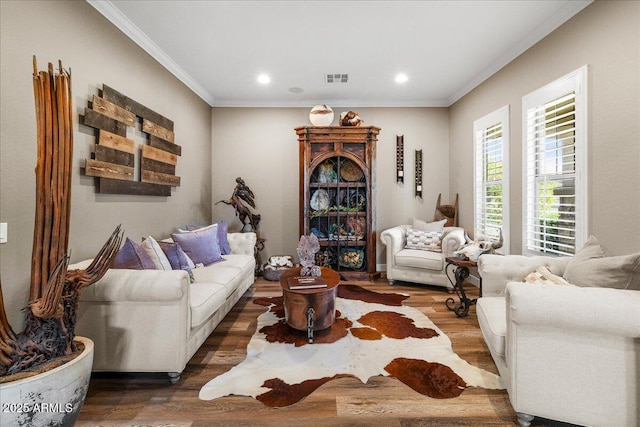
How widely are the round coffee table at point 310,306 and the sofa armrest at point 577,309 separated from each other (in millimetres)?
1368

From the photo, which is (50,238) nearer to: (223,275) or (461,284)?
(223,275)

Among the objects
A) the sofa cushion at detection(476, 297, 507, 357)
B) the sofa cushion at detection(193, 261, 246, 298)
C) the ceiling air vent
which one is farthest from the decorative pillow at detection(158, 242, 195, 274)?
the ceiling air vent

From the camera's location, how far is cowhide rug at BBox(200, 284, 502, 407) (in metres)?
1.96

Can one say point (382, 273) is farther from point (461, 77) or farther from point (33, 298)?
point (33, 298)

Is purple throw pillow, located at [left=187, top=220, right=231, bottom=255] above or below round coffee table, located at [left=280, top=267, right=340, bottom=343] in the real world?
above

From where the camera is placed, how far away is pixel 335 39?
3.06m

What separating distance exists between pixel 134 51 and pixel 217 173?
2.27m

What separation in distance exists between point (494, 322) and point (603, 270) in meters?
0.68

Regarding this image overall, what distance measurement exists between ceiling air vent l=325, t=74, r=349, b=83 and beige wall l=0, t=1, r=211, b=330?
1.96 meters

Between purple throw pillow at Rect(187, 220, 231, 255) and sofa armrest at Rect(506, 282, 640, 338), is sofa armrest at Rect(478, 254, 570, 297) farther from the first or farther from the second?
purple throw pillow at Rect(187, 220, 231, 255)

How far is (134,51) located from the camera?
9.68 ft

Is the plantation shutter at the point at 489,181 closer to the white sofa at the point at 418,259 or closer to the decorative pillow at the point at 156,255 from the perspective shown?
the white sofa at the point at 418,259

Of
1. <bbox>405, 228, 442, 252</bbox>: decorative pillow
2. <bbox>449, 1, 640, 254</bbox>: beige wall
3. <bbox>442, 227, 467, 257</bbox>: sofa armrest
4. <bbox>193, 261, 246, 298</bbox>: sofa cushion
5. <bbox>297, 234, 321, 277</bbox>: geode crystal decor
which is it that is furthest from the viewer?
<bbox>405, 228, 442, 252</bbox>: decorative pillow

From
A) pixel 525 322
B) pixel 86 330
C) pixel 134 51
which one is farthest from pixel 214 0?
pixel 525 322
